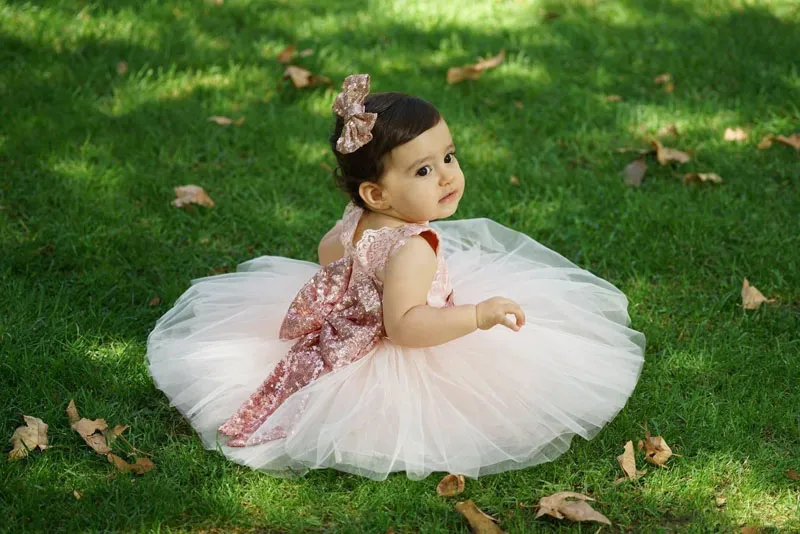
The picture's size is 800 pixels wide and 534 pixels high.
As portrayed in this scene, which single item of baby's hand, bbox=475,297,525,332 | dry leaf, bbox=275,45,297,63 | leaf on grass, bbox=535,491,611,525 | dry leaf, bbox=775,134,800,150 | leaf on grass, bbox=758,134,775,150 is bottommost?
leaf on grass, bbox=535,491,611,525

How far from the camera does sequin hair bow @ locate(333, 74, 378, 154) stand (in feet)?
10.0

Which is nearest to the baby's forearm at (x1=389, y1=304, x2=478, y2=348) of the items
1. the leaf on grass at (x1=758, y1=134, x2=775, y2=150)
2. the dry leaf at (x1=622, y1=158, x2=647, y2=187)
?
the dry leaf at (x1=622, y1=158, x2=647, y2=187)

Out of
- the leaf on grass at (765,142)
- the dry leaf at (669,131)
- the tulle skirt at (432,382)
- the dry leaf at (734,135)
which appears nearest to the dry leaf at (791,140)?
the leaf on grass at (765,142)

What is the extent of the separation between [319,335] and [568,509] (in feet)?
3.30

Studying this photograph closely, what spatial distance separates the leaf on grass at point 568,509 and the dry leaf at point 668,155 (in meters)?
2.51

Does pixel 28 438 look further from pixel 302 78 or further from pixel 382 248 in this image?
pixel 302 78

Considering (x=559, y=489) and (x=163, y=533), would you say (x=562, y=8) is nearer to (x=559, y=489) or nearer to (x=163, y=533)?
(x=559, y=489)

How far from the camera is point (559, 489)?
301 centimetres

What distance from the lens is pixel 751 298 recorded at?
3.98 meters

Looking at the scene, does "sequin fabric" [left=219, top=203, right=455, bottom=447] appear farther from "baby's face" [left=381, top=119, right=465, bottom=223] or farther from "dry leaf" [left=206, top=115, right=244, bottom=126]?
"dry leaf" [left=206, top=115, right=244, bottom=126]

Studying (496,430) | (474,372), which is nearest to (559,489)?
(496,430)

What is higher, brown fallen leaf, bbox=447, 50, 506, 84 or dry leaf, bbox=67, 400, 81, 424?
brown fallen leaf, bbox=447, 50, 506, 84

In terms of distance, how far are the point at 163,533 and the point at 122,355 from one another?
0.98m

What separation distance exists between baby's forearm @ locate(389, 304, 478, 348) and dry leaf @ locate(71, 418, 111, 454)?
1016mm
